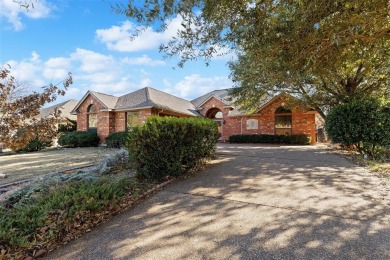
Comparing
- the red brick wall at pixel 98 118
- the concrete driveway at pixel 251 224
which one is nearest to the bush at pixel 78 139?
the red brick wall at pixel 98 118

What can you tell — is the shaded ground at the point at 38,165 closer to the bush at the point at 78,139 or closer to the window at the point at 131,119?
the bush at the point at 78,139

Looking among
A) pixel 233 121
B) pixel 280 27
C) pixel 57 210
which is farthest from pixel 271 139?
pixel 57 210

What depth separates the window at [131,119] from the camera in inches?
770

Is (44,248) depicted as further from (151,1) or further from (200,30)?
(200,30)

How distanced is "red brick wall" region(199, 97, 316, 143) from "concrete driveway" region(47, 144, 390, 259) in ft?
47.2

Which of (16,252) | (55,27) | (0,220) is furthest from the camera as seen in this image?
(55,27)

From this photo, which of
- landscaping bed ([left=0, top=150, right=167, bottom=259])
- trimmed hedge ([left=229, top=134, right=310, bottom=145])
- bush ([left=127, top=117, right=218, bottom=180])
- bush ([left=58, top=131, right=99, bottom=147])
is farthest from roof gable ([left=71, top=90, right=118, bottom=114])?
landscaping bed ([left=0, top=150, right=167, bottom=259])

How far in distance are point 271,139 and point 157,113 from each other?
10.0 meters

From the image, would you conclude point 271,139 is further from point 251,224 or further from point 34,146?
point 34,146

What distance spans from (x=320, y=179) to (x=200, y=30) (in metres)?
4.85

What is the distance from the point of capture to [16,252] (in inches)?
108

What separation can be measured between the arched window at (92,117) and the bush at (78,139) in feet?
5.02

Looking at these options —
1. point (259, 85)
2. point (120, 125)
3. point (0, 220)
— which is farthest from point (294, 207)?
point (120, 125)

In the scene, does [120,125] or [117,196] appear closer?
[117,196]
